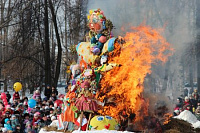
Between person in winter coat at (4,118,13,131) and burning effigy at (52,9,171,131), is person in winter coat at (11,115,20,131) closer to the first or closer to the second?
person in winter coat at (4,118,13,131)

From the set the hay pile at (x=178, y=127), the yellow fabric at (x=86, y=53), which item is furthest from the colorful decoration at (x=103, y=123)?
the yellow fabric at (x=86, y=53)

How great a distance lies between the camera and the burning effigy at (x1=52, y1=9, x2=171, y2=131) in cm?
752

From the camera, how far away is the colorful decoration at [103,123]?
7294 millimetres

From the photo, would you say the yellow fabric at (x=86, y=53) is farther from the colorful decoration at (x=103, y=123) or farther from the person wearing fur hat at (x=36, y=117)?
the person wearing fur hat at (x=36, y=117)

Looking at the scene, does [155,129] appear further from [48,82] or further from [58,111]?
[48,82]

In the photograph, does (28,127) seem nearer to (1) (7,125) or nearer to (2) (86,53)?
(1) (7,125)

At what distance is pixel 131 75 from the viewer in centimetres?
757

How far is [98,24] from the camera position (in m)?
8.00

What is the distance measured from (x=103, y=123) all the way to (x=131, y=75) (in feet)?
3.80

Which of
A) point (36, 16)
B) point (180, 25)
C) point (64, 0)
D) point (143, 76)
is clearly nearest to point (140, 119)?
point (143, 76)

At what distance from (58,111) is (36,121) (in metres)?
0.81

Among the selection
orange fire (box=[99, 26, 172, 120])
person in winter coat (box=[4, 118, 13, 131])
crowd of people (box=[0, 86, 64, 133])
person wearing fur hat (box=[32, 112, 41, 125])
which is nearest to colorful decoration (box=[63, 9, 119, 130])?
orange fire (box=[99, 26, 172, 120])

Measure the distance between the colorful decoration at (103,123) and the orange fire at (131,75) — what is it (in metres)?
0.22

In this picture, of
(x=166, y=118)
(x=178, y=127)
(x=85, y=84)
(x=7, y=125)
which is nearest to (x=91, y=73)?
(x=85, y=84)
